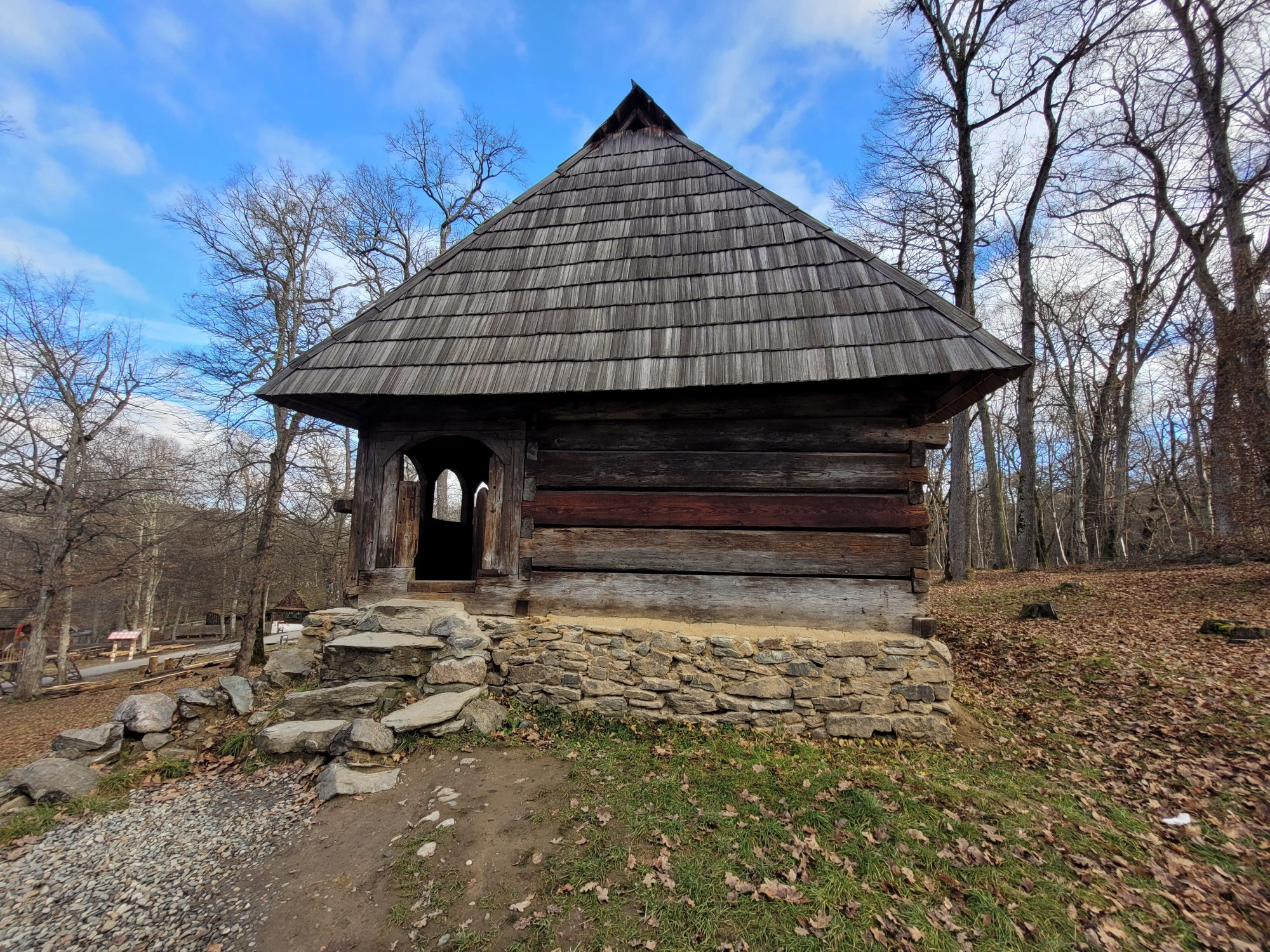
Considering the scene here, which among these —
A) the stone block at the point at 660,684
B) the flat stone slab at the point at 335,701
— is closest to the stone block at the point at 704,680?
the stone block at the point at 660,684

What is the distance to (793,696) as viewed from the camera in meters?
4.55

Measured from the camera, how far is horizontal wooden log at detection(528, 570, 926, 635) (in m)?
4.64

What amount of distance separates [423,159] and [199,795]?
764 inches

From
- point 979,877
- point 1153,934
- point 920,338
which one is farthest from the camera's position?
point 920,338

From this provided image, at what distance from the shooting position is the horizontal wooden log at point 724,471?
15.6 feet

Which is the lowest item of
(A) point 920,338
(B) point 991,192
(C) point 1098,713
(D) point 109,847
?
(D) point 109,847

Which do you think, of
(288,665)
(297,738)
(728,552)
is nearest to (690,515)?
(728,552)

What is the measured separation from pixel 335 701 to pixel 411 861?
2005 millimetres

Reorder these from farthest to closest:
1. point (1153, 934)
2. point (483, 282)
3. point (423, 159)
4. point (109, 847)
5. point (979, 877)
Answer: point (423, 159)
point (483, 282)
point (109, 847)
point (979, 877)
point (1153, 934)

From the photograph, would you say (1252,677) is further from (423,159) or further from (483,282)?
(423,159)

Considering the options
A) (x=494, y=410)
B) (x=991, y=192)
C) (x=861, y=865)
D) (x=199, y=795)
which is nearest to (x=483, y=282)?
(x=494, y=410)

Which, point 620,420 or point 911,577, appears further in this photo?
point 620,420

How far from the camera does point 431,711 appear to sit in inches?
176

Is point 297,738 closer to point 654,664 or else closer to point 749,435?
point 654,664
